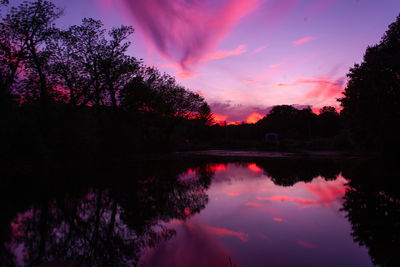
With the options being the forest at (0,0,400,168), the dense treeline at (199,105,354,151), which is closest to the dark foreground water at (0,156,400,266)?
the forest at (0,0,400,168)

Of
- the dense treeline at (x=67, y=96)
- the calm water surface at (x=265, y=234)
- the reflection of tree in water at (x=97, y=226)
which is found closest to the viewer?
the calm water surface at (x=265, y=234)

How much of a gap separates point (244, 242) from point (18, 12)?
2592 centimetres

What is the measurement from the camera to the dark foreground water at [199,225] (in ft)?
18.7

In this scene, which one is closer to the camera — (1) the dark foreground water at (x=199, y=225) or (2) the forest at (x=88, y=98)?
(1) the dark foreground water at (x=199, y=225)

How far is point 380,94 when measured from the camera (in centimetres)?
2519

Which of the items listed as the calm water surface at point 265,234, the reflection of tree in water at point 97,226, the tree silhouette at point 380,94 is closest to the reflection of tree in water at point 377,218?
the calm water surface at point 265,234

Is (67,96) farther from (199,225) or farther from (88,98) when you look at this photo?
(199,225)

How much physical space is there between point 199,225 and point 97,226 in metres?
3.17

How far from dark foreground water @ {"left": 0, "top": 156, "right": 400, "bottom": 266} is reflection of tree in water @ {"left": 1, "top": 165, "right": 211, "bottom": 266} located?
2 centimetres

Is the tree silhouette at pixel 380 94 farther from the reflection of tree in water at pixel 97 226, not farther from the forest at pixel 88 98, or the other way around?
the reflection of tree in water at pixel 97 226

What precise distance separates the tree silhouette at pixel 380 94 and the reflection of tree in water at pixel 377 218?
14.5 metres

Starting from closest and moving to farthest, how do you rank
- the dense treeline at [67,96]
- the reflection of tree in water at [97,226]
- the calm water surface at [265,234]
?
the calm water surface at [265,234] → the reflection of tree in water at [97,226] → the dense treeline at [67,96]

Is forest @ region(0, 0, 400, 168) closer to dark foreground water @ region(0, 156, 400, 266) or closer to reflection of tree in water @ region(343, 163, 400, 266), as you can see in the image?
dark foreground water @ region(0, 156, 400, 266)

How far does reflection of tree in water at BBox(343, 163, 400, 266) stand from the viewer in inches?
230
